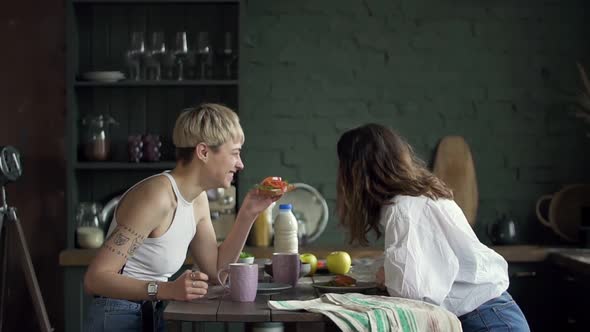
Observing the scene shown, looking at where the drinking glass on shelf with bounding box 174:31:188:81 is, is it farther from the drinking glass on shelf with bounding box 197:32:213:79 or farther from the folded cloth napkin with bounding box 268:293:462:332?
the folded cloth napkin with bounding box 268:293:462:332

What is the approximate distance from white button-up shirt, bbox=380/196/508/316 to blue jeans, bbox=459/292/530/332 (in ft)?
0.10

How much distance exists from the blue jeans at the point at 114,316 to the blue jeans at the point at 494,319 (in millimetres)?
939

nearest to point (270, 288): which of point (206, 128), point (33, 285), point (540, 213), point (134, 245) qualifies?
point (134, 245)

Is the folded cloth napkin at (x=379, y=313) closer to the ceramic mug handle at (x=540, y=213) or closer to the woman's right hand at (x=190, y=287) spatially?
the woman's right hand at (x=190, y=287)

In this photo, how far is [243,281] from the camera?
2.32 metres

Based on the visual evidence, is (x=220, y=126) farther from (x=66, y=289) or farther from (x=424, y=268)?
(x=66, y=289)

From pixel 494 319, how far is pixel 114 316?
1070 mm

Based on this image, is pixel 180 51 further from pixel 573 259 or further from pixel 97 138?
pixel 573 259

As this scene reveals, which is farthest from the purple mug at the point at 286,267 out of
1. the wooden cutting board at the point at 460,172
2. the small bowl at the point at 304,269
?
the wooden cutting board at the point at 460,172

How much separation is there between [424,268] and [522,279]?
2.17m

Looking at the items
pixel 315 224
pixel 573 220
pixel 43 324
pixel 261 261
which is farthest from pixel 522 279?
pixel 43 324

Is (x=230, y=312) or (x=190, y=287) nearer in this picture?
(x=230, y=312)

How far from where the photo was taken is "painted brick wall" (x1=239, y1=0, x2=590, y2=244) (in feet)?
15.6

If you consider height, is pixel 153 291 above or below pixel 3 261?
above
